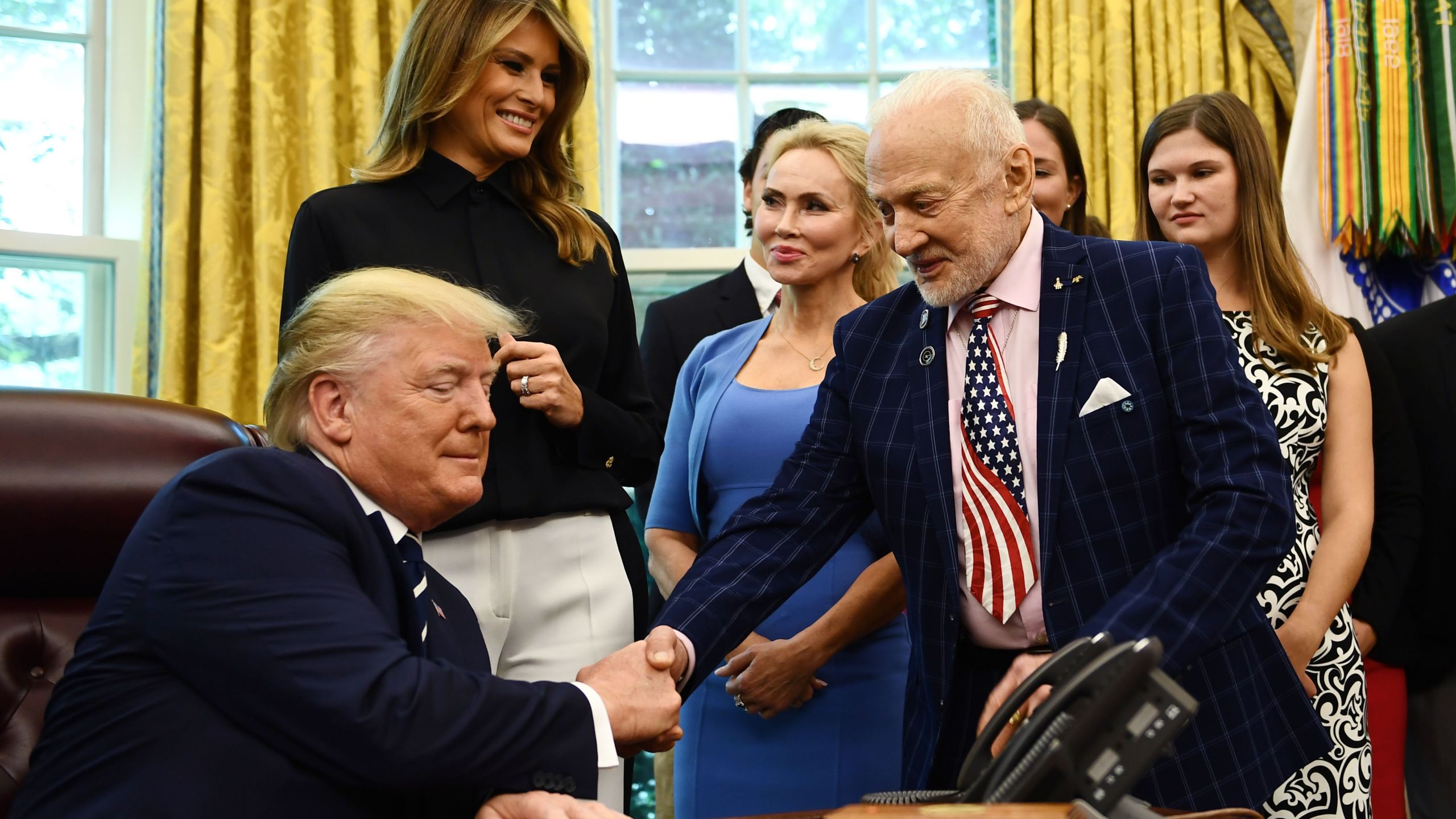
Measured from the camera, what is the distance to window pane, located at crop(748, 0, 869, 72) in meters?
4.50

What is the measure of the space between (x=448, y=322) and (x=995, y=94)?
87 cm

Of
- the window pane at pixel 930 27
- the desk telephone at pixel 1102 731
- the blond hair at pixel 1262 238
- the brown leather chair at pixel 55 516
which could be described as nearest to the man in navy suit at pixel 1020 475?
the desk telephone at pixel 1102 731

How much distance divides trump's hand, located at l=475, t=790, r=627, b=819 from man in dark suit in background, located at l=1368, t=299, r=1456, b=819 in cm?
180

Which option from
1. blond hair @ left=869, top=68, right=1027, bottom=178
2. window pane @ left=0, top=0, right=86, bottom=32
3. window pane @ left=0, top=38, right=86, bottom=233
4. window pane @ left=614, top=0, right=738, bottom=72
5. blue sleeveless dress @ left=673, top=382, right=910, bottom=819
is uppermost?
window pane @ left=614, top=0, right=738, bottom=72

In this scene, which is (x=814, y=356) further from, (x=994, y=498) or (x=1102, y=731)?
(x=1102, y=731)

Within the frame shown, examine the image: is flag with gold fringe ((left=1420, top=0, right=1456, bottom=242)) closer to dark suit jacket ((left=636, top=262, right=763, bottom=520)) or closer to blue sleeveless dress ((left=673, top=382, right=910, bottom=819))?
dark suit jacket ((left=636, top=262, right=763, bottom=520))

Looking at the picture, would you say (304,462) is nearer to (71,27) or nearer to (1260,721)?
(1260,721)

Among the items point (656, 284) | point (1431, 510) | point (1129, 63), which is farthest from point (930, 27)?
point (1431, 510)

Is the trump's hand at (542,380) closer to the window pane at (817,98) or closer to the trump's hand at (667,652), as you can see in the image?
the trump's hand at (667,652)

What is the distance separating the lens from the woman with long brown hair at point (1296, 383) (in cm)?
220

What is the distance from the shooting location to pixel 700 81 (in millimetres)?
4461

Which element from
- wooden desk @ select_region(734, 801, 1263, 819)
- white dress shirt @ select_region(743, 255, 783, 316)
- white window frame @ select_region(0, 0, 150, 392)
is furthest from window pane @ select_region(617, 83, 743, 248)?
wooden desk @ select_region(734, 801, 1263, 819)

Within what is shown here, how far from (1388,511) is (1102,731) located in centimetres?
169

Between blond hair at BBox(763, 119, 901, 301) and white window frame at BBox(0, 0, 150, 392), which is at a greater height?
white window frame at BBox(0, 0, 150, 392)
